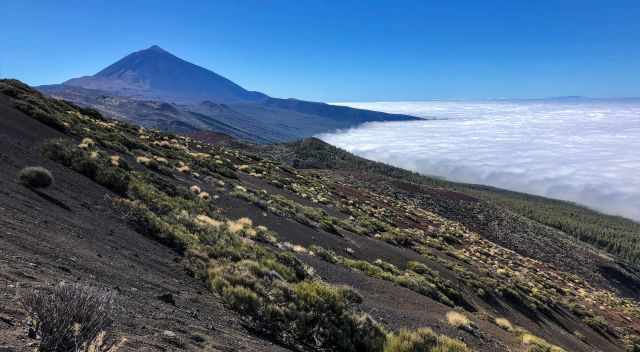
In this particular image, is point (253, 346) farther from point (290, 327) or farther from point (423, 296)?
point (423, 296)

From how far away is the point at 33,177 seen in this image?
35.0 feet

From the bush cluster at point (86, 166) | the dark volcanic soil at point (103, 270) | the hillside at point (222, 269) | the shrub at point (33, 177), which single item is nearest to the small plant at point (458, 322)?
the hillside at point (222, 269)

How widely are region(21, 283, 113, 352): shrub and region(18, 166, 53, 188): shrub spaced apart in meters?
8.10

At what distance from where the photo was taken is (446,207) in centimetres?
6862

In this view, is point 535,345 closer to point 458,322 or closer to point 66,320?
point 458,322

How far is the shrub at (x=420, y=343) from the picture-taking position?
7.70m

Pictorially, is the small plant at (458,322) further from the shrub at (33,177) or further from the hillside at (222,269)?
the shrub at (33,177)

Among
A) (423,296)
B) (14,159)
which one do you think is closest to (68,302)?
(14,159)

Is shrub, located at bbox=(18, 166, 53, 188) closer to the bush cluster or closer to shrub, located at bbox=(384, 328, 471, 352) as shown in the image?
the bush cluster

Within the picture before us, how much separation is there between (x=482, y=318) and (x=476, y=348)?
18.9 ft

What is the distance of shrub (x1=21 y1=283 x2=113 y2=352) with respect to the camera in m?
3.74

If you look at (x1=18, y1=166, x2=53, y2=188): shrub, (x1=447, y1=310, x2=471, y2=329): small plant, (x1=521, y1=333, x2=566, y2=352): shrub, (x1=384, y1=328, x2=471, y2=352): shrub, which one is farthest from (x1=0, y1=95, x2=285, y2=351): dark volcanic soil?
(x1=521, y1=333, x2=566, y2=352): shrub

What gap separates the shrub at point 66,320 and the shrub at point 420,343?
5256 mm

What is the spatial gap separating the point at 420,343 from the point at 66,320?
6316mm
